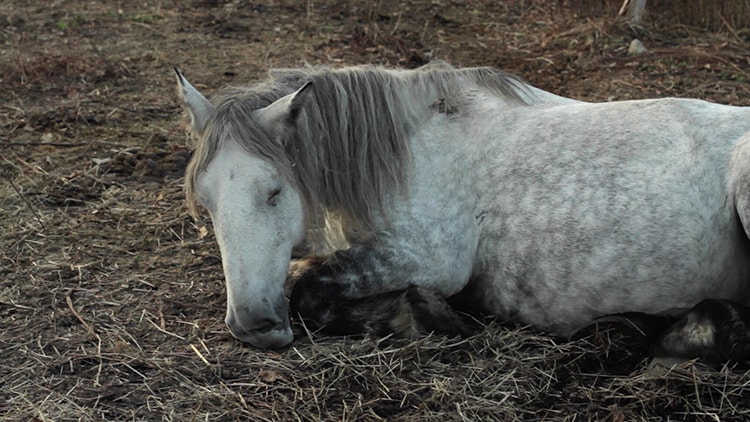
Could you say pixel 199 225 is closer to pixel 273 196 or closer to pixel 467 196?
pixel 273 196

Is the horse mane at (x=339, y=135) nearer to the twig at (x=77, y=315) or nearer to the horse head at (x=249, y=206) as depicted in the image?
the horse head at (x=249, y=206)

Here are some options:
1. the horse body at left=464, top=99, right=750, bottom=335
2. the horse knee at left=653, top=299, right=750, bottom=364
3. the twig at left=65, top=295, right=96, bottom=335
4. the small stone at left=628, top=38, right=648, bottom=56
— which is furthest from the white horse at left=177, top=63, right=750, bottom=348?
the small stone at left=628, top=38, right=648, bottom=56

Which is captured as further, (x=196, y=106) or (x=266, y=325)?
(x=196, y=106)

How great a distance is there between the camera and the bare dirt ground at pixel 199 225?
3195mm

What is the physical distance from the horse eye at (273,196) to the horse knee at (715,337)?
Result: 5.05 feet

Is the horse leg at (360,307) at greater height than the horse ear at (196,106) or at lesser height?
lesser

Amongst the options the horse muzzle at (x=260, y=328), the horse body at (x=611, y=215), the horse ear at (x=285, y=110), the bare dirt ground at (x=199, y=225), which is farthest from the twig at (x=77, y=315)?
the horse body at (x=611, y=215)

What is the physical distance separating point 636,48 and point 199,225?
449 cm

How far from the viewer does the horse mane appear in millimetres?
3415

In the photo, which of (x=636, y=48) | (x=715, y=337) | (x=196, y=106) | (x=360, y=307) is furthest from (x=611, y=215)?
(x=636, y=48)

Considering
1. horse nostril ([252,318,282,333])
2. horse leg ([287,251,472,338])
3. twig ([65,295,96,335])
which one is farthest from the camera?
twig ([65,295,96,335])

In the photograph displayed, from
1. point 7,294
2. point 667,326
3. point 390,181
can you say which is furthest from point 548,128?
point 7,294

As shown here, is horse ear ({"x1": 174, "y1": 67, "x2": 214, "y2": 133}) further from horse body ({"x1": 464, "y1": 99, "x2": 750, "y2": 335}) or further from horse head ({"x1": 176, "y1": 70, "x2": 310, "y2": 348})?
horse body ({"x1": 464, "y1": 99, "x2": 750, "y2": 335})

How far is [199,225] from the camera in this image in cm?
487
